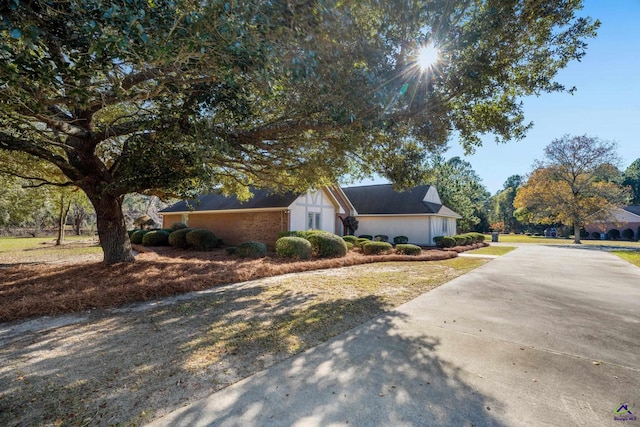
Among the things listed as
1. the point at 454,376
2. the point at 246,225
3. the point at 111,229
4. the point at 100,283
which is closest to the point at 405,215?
the point at 246,225

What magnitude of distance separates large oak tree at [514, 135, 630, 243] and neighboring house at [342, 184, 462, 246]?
15715mm

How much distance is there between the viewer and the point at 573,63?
7.37m

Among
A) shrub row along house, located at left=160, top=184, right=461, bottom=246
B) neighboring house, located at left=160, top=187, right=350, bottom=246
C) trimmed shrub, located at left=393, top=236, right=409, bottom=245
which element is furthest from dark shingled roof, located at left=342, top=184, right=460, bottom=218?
neighboring house, located at left=160, top=187, right=350, bottom=246

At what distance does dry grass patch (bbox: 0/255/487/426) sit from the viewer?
9.20 ft

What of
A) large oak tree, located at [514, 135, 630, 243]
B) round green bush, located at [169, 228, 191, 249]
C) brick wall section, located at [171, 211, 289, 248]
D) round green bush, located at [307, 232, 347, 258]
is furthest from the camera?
large oak tree, located at [514, 135, 630, 243]

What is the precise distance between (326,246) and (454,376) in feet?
37.2

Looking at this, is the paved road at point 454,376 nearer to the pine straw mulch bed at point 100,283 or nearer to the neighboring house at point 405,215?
the pine straw mulch bed at point 100,283

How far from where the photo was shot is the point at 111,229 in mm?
9672

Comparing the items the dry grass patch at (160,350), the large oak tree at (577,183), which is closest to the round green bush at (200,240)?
the dry grass patch at (160,350)

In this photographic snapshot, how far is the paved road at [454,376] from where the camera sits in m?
2.69

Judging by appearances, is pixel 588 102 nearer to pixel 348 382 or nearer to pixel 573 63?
pixel 573 63

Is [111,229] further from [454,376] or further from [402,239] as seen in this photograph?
[402,239]

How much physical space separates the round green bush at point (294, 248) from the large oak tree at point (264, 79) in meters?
4.34

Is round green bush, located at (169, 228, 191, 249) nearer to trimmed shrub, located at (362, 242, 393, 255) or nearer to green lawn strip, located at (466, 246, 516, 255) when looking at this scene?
trimmed shrub, located at (362, 242, 393, 255)
